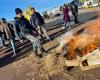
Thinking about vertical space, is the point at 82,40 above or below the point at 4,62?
above

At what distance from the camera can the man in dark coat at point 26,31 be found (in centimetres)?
1256

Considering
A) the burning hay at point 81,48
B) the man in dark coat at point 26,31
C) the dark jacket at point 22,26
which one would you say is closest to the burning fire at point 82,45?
the burning hay at point 81,48

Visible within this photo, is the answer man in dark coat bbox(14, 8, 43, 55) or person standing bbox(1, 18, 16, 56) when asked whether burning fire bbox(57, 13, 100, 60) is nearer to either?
man in dark coat bbox(14, 8, 43, 55)

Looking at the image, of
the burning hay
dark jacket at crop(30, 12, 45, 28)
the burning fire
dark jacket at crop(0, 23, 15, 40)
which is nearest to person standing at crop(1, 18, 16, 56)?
dark jacket at crop(0, 23, 15, 40)

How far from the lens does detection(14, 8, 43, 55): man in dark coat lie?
495 inches

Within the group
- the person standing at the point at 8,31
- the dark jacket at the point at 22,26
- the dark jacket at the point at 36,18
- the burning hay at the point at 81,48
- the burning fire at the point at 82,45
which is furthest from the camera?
the dark jacket at the point at 36,18

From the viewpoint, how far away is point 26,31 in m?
12.7

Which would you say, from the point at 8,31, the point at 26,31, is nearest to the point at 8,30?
the point at 8,31

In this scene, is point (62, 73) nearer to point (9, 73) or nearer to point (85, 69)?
point (85, 69)

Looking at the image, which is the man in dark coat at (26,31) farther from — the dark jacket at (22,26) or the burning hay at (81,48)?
the burning hay at (81,48)

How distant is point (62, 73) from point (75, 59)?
0.70 m

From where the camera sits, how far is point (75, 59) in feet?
33.6

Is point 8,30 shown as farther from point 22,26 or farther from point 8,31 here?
point 22,26

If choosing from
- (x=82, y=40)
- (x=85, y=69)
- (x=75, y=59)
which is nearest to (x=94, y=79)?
(x=85, y=69)
